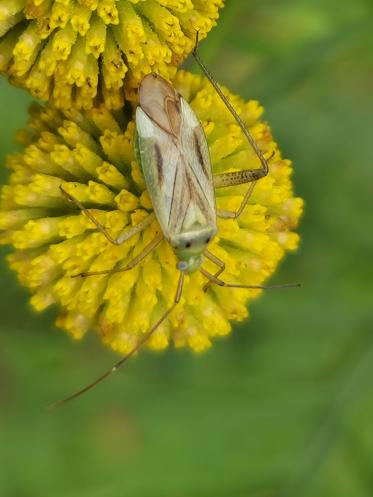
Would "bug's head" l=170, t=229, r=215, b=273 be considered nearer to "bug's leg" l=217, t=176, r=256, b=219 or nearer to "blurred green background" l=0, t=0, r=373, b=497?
"bug's leg" l=217, t=176, r=256, b=219

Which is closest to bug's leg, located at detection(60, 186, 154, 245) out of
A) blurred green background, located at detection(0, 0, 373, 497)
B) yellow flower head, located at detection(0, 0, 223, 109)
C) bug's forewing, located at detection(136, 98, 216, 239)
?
bug's forewing, located at detection(136, 98, 216, 239)

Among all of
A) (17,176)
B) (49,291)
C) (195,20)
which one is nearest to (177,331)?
(49,291)

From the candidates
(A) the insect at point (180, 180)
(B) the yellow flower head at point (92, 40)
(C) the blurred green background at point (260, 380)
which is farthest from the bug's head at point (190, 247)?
(C) the blurred green background at point (260, 380)

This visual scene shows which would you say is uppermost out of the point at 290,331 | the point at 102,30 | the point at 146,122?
the point at 102,30

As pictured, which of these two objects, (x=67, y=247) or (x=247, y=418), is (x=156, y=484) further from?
(x=67, y=247)

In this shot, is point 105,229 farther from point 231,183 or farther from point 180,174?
point 231,183
